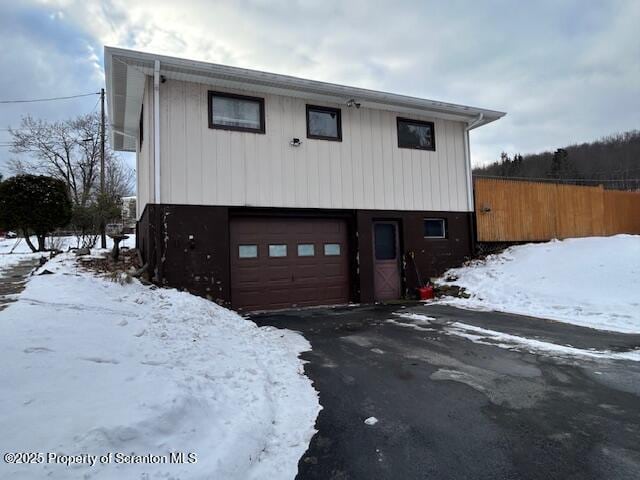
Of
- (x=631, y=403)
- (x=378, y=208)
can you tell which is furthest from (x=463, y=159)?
(x=631, y=403)

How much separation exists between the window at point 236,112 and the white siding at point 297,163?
0.51 feet

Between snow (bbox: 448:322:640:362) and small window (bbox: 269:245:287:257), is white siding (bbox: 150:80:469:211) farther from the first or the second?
snow (bbox: 448:322:640:362)

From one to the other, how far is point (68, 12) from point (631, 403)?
41.3 ft

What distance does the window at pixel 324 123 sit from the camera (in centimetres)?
961

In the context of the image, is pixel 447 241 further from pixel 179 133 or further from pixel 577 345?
pixel 179 133

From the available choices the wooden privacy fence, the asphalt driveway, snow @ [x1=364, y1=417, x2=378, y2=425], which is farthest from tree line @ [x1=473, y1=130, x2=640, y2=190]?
snow @ [x1=364, y1=417, x2=378, y2=425]

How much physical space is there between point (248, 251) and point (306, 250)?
149 cm

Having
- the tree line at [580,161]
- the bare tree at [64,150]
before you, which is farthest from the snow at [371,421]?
the tree line at [580,161]

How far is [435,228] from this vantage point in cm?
1123

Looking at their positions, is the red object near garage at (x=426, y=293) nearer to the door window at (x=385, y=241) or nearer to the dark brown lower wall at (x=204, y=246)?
the door window at (x=385, y=241)

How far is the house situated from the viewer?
8.06 meters

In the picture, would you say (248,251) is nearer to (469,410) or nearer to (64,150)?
(469,410)

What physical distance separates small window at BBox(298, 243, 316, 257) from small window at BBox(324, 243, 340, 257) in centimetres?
36

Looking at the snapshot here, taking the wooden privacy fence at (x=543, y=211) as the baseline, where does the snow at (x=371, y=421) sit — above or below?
below
